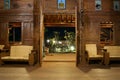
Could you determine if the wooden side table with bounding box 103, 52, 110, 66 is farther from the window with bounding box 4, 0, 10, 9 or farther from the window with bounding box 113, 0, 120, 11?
the window with bounding box 4, 0, 10, 9

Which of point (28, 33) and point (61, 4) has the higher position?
point (61, 4)

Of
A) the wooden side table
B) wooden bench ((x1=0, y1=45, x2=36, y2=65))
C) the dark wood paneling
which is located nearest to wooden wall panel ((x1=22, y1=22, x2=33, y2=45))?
wooden bench ((x1=0, y1=45, x2=36, y2=65))

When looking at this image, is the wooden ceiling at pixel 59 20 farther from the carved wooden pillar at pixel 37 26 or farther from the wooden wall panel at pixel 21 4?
the carved wooden pillar at pixel 37 26

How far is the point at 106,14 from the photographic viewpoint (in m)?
12.8

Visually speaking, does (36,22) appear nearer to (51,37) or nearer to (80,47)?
(80,47)

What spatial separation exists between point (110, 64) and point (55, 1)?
4.01 metres

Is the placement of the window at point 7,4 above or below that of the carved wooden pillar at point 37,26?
A: above

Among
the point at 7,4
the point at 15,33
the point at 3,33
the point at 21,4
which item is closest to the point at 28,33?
the point at 15,33

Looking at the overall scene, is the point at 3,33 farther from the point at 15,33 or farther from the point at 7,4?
the point at 7,4

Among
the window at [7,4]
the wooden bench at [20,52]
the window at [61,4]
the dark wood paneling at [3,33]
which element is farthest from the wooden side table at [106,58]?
the window at [7,4]

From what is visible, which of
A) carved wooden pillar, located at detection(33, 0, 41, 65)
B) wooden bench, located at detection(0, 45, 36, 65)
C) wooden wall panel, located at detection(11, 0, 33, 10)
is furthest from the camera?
wooden wall panel, located at detection(11, 0, 33, 10)

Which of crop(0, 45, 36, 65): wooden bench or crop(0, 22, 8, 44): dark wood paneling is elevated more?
crop(0, 22, 8, 44): dark wood paneling

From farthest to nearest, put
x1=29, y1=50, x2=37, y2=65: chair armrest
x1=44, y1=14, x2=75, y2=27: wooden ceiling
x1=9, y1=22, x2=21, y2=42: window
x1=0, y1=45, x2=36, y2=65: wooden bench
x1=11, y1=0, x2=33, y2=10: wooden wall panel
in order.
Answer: x1=44, y1=14, x2=75, y2=27: wooden ceiling < x1=9, y1=22, x2=21, y2=42: window < x1=11, y1=0, x2=33, y2=10: wooden wall panel < x1=0, y1=45, x2=36, y2=65: wooden bench < x1=29, y1=50, x2=37, y2=65: chair armrest

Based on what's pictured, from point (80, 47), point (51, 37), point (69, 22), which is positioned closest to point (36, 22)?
point (80, 47)
